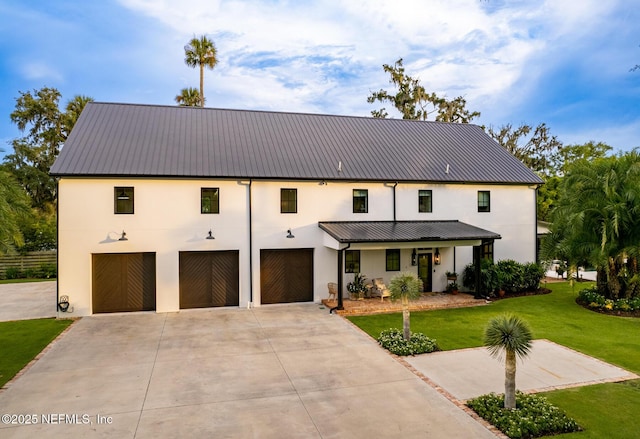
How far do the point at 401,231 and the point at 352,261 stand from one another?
2463 millimetres

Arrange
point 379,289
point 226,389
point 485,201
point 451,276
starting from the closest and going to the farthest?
1. point 226,389
2. point 379,289
3. point 451,276
4. point 485,201

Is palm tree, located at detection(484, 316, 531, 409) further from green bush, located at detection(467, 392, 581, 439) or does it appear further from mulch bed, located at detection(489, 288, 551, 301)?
mulch bed, located at detection(489, 288, 551, 301)

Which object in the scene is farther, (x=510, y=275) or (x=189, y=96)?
(x=189, y=96)

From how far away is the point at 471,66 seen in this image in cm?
2878

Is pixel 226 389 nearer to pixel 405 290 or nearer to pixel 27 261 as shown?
pixel 405 290

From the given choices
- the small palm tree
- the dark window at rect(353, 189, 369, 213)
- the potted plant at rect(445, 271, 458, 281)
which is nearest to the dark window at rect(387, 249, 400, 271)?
the dark window at rect(353, 189, 369, 213)

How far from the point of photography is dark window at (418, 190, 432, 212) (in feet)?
58.5

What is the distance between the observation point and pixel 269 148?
1755cm

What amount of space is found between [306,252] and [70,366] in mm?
9140

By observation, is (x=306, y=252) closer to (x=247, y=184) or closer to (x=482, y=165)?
(x=247, y=184)

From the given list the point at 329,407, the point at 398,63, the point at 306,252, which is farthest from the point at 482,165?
the point at 398,63

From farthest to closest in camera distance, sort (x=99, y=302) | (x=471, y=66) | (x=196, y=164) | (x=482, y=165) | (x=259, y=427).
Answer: (x=471, y=66) → (x=482, y=165) → (x=196, y=164) → (x=99, y=302) → (x=259, y=427)

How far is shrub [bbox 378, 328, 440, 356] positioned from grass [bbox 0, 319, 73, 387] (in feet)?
29.8

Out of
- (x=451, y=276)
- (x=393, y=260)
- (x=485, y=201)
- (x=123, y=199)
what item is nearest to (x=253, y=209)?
(x=123, y=199)
